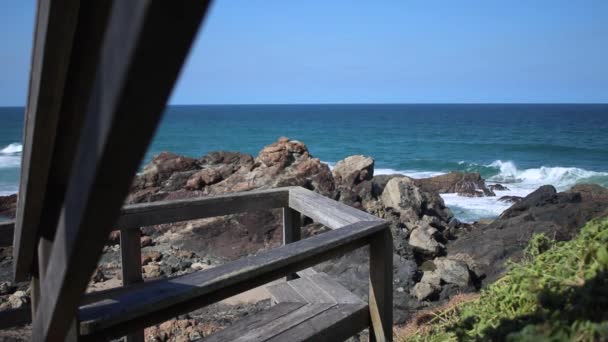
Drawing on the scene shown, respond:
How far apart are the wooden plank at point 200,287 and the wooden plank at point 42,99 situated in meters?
0.41

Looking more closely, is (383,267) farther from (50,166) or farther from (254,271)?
(50,166)

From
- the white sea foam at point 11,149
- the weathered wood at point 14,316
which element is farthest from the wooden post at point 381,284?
the white sea foam at point 11,149

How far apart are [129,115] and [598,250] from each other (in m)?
1.54

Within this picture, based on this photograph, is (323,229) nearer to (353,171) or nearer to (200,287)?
(353,171)

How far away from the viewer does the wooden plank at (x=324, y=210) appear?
310cm

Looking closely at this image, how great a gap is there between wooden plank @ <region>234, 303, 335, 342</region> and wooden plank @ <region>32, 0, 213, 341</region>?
1.71m

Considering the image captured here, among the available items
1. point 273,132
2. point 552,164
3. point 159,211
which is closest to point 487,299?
point 159,211

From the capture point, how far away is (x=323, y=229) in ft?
37.5

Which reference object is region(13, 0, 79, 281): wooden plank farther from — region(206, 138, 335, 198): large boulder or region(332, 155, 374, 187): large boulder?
region(332, 155, 374, 187): large boulder

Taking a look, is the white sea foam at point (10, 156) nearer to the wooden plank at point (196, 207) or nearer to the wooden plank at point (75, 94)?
the wooden plank at point (196, 207)

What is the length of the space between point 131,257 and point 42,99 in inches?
89.4

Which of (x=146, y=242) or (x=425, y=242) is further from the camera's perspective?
(x=146, y=242)

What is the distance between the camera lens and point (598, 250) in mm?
1623

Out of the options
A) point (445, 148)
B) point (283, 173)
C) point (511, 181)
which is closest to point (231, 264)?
point (283, 173)
